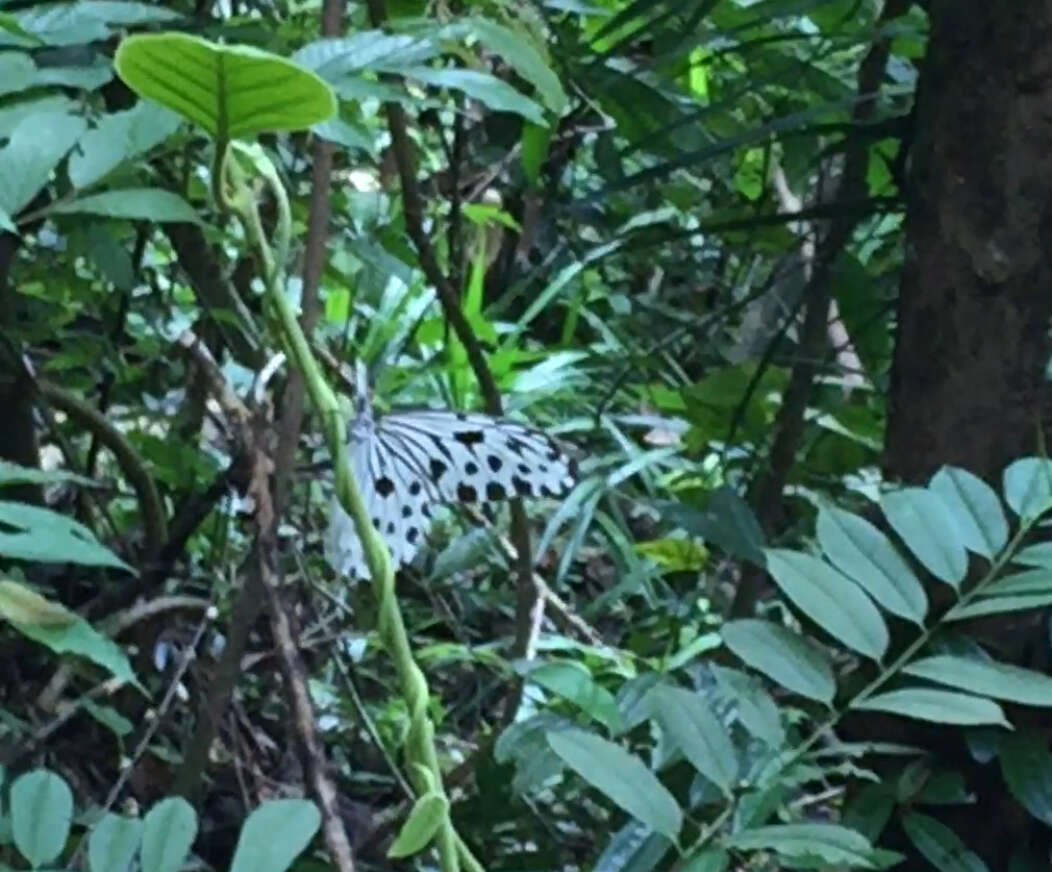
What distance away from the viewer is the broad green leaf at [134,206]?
642 mm

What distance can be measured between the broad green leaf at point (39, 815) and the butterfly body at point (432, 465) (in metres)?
0.14

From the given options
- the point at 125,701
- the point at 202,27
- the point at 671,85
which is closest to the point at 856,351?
the point at 671,85

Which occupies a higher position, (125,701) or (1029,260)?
(1029,260)

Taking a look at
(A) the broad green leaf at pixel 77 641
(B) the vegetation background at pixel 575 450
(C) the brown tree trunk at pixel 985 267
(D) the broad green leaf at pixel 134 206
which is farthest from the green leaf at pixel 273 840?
(C) the brown tree trunk at pixel 985 267

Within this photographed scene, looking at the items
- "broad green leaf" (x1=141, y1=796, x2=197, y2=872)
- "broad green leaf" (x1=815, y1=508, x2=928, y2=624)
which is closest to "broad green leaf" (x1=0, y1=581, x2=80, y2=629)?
"broad green leaf" (x1=141, y1=796, x2=197, y2=872)

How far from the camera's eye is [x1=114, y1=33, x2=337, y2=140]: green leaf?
0.44 meters

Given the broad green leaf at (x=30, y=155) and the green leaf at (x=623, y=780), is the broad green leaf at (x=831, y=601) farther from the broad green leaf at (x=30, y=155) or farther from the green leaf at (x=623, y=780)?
the broad green leaf at (x=30, y=155)

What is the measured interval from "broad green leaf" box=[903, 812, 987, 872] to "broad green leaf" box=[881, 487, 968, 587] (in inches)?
4.9

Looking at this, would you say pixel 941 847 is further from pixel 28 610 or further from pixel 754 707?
pixel 28 610

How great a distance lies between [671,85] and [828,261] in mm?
182

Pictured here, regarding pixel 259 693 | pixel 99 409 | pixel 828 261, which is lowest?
pixel 259 693

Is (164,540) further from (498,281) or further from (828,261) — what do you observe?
(498,281)

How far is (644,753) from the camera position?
36.5 inches

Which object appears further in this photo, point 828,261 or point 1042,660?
point 828,261
